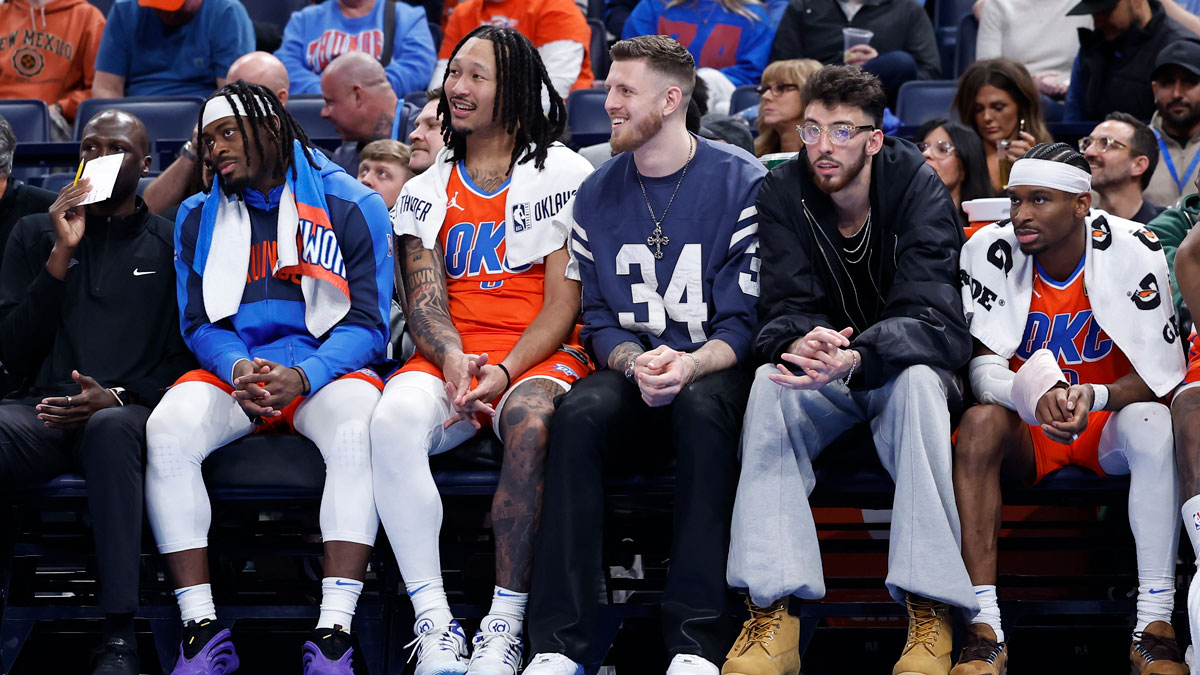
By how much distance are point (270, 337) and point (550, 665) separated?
1.38 m

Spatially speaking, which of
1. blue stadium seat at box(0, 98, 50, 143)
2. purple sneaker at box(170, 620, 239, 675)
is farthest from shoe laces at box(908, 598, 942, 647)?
blue stadium seat at box(0, 98, 50, 143)

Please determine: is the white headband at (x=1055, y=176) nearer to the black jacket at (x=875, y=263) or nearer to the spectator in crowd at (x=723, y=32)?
the black jacket at (x=875, y=263)

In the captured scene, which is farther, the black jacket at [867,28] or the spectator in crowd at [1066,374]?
the black jacket at [867,28]

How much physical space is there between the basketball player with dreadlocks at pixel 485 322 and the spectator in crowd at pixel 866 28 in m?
→ 2.98

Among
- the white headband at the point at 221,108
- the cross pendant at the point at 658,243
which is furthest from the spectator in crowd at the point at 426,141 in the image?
the cross pendant at the point at 658,243

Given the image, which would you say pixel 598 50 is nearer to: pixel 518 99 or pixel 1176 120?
pixel 1176 120

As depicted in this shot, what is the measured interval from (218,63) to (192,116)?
76 cm

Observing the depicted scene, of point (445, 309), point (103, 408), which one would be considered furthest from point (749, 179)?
point (103, 408)

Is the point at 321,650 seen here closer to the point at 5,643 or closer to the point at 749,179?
the point at 5,643

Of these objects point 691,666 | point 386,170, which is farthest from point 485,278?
point 691,666

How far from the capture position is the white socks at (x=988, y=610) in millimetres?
3357

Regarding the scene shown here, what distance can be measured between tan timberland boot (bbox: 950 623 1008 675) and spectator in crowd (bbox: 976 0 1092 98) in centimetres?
422

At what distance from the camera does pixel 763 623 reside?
11.0 ft

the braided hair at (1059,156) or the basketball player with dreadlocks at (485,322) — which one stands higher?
the braided hair at (1059,156)
